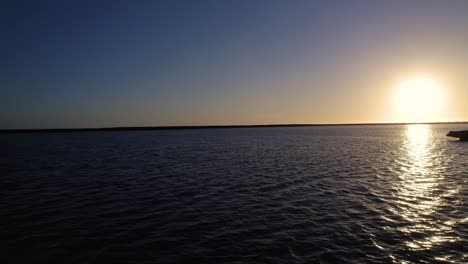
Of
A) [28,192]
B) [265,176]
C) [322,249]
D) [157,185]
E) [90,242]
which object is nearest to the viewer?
[322,249]

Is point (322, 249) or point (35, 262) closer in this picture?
point (35, 262)

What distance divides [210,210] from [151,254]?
7.02m

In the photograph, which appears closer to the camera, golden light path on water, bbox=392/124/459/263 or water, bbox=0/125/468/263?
water, bbox=0/125/468/263

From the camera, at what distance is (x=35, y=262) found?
11.5 m

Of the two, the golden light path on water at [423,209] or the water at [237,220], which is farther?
the golden light path on water at [423,209]

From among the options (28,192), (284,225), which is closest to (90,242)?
(284,225)

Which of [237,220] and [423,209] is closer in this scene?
[237,220]

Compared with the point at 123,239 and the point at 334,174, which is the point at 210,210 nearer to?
the point at 123,239

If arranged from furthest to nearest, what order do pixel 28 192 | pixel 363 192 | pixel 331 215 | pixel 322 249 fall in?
pixel 28 192, pixel 363 192, pixel 331 215, pixel 322 249

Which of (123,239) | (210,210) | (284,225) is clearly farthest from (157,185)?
(284,225)

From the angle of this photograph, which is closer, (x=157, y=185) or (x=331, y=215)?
(x=331, y=215)

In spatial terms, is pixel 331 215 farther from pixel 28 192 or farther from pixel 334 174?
pixel 28 192

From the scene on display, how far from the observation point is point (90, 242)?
537 inches

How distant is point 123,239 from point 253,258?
6.62 meters
